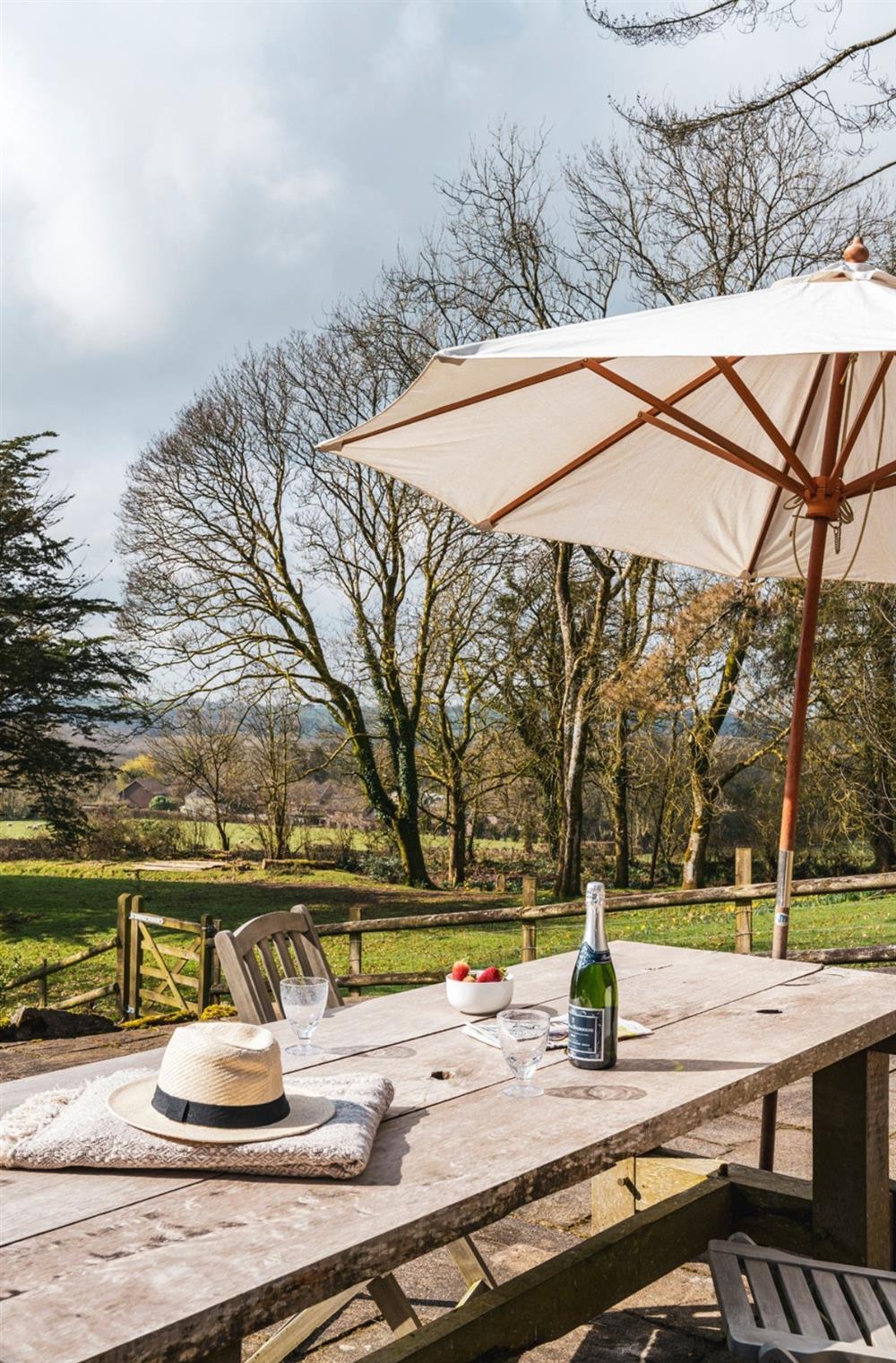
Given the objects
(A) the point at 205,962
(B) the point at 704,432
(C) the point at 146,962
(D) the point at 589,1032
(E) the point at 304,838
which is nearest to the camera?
(D) the point at 589,1032

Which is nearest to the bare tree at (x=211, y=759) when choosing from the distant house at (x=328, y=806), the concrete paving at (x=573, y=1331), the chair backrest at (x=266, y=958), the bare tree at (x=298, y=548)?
the distant house at (x=328, y=806)

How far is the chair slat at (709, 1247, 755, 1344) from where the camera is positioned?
1.91 m

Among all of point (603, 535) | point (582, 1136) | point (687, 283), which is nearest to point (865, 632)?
point (687, 283)

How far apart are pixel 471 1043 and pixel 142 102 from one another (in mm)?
9183

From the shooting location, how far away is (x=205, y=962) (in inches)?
338

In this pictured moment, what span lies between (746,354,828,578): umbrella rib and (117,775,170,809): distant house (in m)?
17.9

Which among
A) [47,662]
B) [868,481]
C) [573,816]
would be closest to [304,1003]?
[868,481]

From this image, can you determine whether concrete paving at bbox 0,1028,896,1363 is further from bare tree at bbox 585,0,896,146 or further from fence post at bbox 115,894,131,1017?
fence post at bbox 115,894,131,1017

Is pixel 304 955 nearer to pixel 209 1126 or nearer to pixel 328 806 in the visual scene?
pixel 209 1126

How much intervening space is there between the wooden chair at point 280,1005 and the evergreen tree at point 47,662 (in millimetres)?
15301

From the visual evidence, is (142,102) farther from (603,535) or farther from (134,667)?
(134,667)

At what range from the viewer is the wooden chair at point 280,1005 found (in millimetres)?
2059

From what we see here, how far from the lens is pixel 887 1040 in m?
2.41

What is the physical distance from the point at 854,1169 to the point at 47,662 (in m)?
16.3
